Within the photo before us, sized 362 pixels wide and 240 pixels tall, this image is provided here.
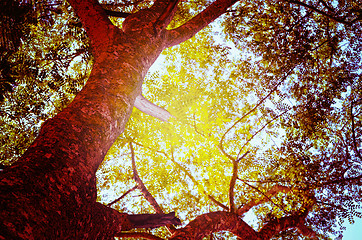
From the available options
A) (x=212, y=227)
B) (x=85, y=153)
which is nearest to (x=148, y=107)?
(x=85, y=153)

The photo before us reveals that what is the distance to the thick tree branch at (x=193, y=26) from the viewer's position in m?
3.90

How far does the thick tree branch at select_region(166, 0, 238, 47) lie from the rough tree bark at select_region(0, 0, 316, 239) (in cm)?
34

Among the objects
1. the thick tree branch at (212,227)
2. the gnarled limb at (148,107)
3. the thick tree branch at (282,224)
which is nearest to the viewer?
the thick tree branch at (212,227)

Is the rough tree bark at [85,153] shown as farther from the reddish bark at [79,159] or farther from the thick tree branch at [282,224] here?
the thick tree branch at [282,224]

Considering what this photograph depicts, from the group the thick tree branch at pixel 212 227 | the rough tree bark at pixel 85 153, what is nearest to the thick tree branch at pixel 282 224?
the thick tree branch at pixel 212 227

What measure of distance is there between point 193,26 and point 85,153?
3589 mm

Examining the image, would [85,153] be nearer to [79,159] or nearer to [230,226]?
[79,159]

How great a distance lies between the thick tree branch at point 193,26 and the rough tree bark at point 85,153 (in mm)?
345

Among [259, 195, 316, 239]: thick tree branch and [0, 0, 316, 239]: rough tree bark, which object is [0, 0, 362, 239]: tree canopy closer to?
[259, 195, 316, 239]: thick tree branch

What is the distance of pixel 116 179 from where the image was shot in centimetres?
816

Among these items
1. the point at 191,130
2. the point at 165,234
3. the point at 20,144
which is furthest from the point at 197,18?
the point at 165,234

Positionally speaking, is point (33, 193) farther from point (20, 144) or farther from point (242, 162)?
point (242, 162)

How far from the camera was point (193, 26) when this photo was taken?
422 cm

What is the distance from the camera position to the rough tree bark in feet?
4.09
